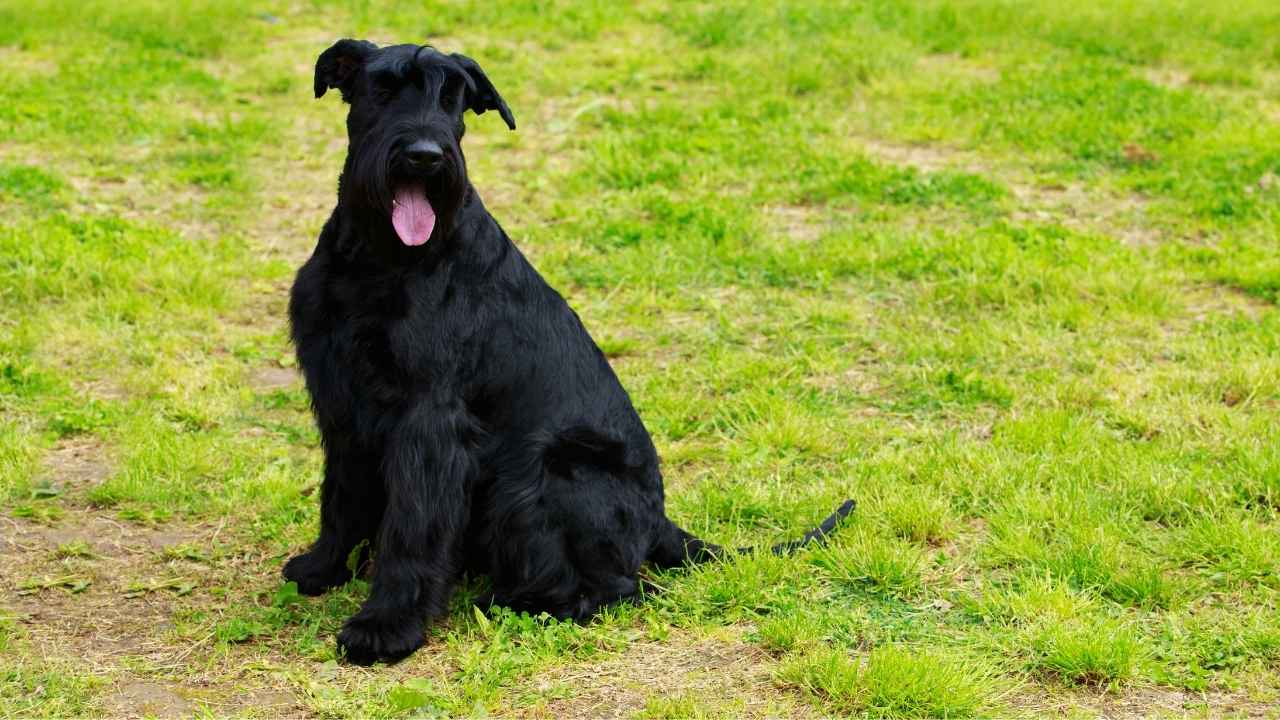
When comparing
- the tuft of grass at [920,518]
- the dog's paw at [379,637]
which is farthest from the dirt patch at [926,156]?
the dog's paw at [379,637]

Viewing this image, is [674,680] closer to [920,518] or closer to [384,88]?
[920,518]

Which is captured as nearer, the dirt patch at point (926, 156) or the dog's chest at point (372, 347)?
the dog's chest at point (372, 347)

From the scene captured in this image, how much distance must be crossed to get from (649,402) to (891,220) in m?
3.01

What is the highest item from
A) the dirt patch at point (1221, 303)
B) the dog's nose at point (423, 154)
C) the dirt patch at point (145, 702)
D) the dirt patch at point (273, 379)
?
the dog's nose at point (423, 154)

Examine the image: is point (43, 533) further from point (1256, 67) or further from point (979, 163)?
point (1256, 67)

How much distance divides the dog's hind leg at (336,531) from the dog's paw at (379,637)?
44 cm

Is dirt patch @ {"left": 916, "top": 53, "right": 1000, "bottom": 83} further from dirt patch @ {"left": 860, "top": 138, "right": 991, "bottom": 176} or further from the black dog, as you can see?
the black dog

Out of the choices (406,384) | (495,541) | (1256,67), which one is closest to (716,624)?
(495,541)

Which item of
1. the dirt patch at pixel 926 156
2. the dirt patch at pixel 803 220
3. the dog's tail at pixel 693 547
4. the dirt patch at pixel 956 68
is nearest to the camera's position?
the dog's tail at pixel 693 547

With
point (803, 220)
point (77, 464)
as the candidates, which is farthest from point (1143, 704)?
point (803, 220)

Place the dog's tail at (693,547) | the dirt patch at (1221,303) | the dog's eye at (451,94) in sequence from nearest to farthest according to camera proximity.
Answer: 1. the dog's eye at (451,94)
2. the dog's tail at (693,547)
3. the dirt patch at (1221,303)

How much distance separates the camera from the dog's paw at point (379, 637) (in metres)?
4.48

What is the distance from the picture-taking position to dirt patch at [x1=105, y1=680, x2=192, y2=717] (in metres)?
4.16

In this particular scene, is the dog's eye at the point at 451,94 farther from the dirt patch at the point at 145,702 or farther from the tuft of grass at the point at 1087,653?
the tuft of grass at the point at 1087,653
